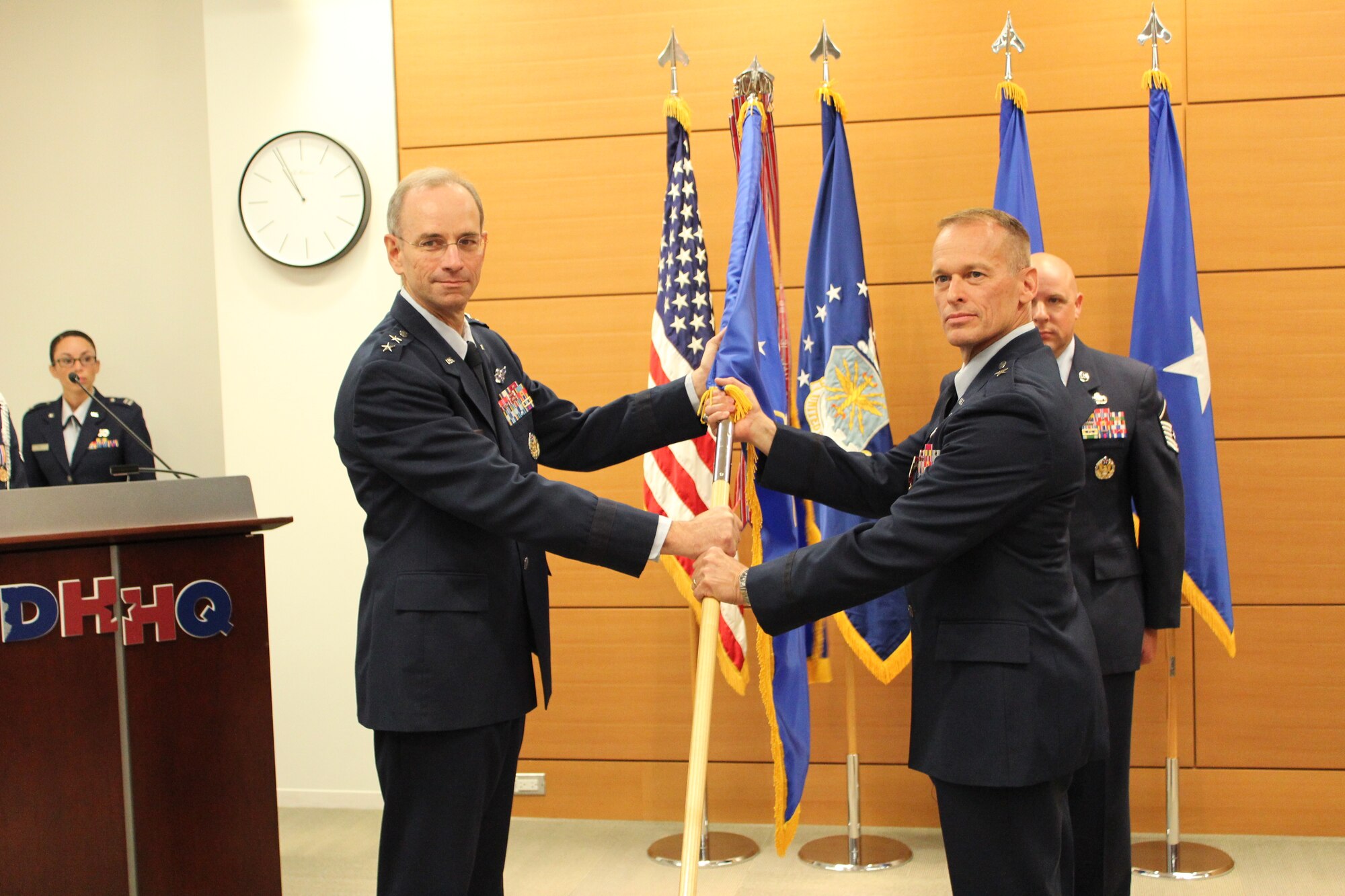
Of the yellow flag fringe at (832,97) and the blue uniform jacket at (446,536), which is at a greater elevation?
the yellow flag fringe at (832,97)

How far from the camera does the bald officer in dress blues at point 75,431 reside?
17.4 ft

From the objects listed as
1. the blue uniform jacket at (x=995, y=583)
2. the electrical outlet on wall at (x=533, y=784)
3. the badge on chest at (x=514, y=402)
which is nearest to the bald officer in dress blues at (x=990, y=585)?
the blue uniform jacket at (x=995, y=583)

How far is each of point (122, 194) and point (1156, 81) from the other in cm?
477

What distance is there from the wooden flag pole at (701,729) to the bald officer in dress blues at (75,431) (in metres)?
3.79

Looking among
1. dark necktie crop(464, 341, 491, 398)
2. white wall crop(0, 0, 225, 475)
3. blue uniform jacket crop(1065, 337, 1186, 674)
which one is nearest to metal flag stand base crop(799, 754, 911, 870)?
blue uniform jacket crop(1065, 337, 1186, 674)

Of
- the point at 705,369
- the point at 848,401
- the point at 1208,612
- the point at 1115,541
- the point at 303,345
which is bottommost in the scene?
the point at 1208,612

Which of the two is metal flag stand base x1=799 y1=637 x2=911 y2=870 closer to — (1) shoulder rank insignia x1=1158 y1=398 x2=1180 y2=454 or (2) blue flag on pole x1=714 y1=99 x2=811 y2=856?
(2) blue flag on pole x1=714 y1=99 x2=811 y2=856

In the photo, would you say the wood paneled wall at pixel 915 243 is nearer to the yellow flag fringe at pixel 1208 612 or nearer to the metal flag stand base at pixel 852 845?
the metal flag stand base at pixel 852 845

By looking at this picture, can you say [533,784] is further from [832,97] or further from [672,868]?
[832,97]

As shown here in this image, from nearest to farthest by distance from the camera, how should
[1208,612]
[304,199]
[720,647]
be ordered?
[1208,612] → [720,647] → [304,199]

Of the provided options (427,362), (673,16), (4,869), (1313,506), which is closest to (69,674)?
(4,869)

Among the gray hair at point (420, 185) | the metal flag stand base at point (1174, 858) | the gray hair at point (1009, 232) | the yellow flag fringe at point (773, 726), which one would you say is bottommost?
the metal flag stand base at point (1174, 858)

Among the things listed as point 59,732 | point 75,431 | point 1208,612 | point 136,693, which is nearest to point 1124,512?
point 1208,612

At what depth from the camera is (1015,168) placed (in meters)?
3.69
